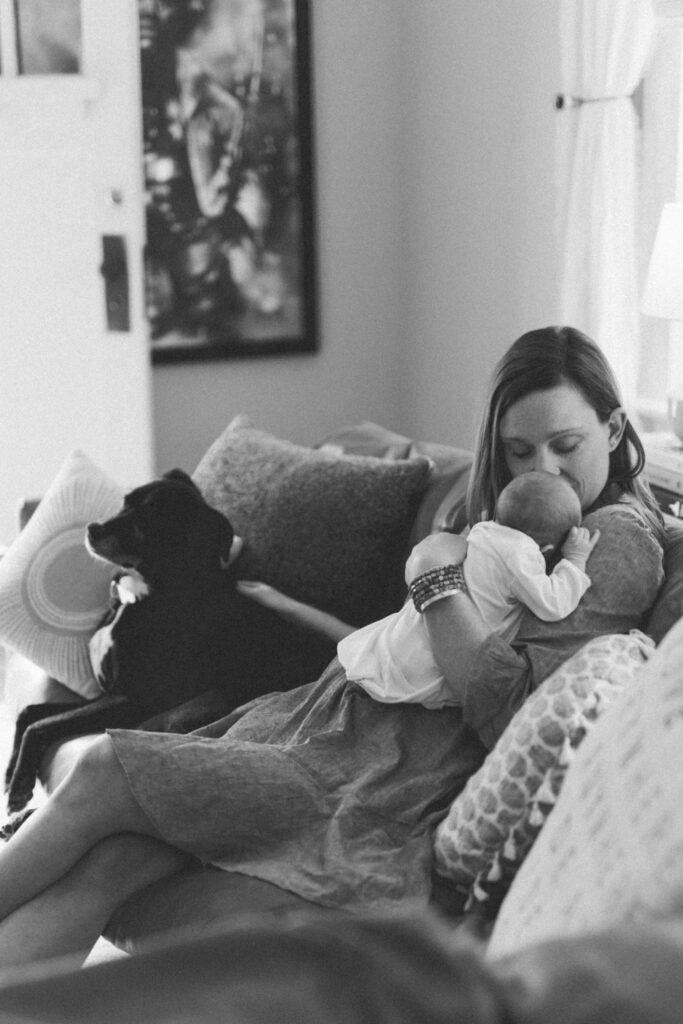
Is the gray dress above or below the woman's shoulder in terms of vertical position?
below

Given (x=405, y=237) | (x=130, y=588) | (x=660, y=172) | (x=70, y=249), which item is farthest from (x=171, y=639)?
(x=405, y=237)

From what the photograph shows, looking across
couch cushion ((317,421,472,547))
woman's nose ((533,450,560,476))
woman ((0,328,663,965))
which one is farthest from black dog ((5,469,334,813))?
woman's nose ((533,450,560,476))

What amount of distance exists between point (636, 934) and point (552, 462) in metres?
1.39

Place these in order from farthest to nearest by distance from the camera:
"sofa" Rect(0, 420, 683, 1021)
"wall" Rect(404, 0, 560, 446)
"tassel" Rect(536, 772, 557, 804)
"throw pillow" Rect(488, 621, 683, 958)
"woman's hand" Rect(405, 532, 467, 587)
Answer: "wall" Rect(404, 0, 560, 446), "woman's hand" Rect(405, 532, 467, 587), "tassel" Rect(536, 772, 557, 804), "throw pillow" Rect(488, 621, 683, 958), "sofa" Rect(0, 420, 683, 1021)

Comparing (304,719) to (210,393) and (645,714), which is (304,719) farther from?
(210,393)

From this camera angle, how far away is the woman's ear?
6.15 feet

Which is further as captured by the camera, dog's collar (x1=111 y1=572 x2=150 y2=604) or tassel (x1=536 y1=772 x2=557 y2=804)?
dog's collar (x1=111 y1=572 x2=150 y2=604)

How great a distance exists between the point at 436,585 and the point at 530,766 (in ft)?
1.34

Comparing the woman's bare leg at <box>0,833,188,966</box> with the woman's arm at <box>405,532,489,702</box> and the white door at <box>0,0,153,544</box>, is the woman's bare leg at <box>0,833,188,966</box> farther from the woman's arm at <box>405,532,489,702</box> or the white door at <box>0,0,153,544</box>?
the white door at <box>0,0,153,544</box>

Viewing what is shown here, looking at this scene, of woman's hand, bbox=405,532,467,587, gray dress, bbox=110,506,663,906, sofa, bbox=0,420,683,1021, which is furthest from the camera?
woman's hand, bbox=405,532,467,587

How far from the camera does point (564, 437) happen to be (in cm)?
182

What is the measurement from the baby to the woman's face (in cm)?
6

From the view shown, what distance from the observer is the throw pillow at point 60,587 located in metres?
2.42

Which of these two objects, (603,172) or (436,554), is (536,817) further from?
(603,172)
